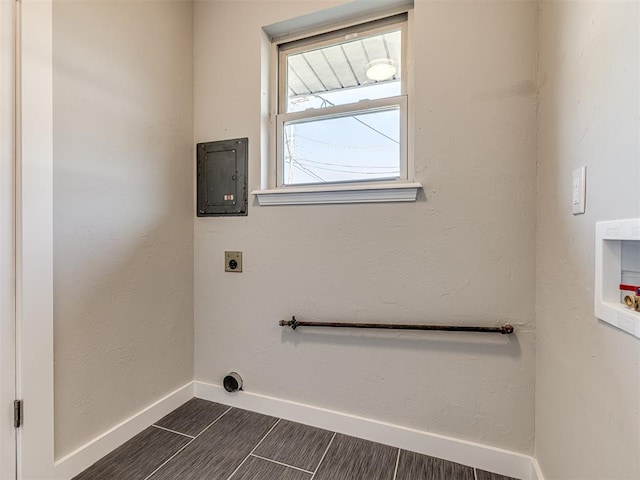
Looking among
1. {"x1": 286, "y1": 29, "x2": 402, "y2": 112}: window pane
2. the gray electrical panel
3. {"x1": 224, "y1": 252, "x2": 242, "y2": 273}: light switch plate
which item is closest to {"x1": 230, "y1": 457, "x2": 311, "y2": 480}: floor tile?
{"x1": 224, "y1": 252, "x2": 242, "y2": 273}: light switch plate

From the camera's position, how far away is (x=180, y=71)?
167cm

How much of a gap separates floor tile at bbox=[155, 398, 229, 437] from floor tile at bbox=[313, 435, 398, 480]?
67 centimetres

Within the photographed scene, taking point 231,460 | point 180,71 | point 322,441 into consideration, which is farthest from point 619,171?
point 180,71

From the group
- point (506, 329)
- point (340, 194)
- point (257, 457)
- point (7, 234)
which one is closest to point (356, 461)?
point (257, 457)

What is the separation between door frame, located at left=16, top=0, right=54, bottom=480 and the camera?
3.35 ft

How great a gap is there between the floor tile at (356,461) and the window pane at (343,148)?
129cm

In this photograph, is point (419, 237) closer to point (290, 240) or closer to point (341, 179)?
point (341, 179)

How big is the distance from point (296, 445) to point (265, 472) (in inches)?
7.8

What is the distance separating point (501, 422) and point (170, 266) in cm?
174

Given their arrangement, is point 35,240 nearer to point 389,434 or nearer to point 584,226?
point 389,434

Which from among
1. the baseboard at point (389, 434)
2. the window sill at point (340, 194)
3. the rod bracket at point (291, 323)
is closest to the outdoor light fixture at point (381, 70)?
the window sill at point (340, 194)

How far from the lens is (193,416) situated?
1585mm

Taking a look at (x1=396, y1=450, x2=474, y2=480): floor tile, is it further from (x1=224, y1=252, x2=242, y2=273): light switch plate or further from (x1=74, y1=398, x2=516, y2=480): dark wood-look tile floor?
(x1=224, y1=252, x2=242, y2=273): light switch plate

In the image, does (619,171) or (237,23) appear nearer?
(619,171)
